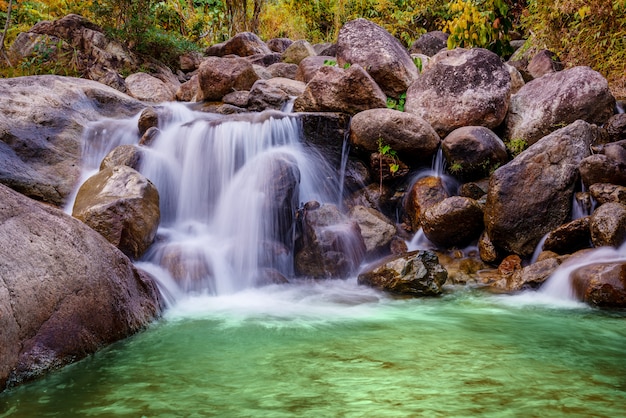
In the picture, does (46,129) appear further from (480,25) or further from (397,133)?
(480,25)

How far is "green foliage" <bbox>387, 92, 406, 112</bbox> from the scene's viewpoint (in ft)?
29.0

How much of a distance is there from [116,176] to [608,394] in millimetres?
5188

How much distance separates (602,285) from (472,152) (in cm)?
308

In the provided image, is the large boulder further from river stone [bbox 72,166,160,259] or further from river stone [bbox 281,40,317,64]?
river stone [bbox 281,40,317,64]

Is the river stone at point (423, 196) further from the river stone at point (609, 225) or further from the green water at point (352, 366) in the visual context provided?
the green water at point (352, 366)

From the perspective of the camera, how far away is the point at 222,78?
10297mm

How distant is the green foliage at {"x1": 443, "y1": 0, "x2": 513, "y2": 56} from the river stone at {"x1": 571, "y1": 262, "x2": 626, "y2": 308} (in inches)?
189

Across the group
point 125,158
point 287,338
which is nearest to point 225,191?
point 125,158

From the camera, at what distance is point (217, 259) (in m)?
6.10

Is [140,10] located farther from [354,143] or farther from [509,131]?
[509,131]

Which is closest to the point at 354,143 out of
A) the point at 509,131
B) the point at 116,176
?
the point at 509,131

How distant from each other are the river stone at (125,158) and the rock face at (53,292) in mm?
3424

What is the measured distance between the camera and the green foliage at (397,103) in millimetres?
8828

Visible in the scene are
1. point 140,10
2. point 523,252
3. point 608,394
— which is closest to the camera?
point 608,394
